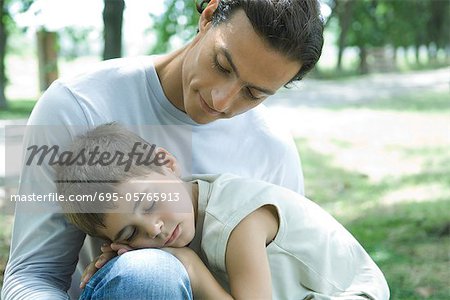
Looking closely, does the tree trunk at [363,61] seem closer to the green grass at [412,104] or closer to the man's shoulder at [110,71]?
the green grass at [412,104]

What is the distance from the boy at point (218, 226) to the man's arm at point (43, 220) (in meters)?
0.07

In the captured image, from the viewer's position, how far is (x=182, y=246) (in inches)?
71.4

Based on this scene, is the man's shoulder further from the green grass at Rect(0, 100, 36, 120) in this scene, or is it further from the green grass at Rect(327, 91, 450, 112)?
the green grass at Rect(327, 91, 450, 112)

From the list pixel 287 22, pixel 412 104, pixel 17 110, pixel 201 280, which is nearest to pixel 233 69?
pixel 287 22

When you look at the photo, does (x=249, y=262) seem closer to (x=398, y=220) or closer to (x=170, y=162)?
(x=170, y=162)

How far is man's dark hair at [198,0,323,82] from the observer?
1.78 meters

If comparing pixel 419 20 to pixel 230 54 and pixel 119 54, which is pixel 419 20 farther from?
pixel 230 54

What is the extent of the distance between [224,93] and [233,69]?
0.07 metres

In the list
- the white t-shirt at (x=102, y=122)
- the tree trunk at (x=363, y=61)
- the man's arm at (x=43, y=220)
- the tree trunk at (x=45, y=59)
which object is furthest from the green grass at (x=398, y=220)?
the tree trunk at (x=363, y=61)

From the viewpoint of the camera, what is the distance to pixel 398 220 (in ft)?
14.1

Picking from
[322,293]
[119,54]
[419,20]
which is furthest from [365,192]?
[419,20]

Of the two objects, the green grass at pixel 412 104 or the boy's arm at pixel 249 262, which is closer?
the boy's arm at pixel 249 262

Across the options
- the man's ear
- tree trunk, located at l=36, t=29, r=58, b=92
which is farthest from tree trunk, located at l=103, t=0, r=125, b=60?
tree trunk, located at l=36, t=29, r=58, b=92

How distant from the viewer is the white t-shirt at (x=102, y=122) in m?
1.84
